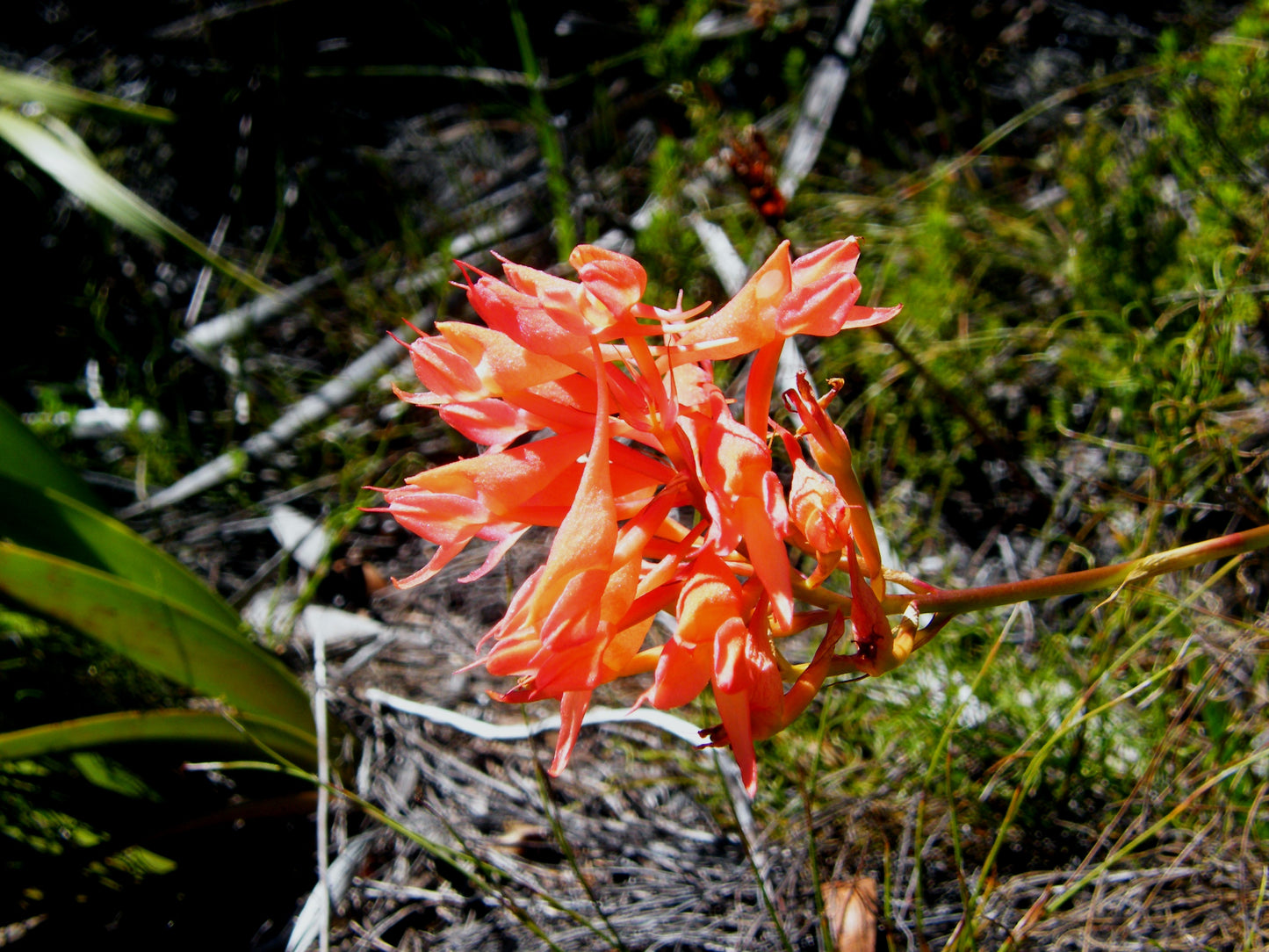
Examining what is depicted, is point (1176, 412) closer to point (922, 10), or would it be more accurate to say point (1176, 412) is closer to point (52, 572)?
point (922, 10)

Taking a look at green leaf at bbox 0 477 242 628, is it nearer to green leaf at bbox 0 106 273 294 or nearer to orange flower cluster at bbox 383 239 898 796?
green leaf at bbox 0 106 273 294

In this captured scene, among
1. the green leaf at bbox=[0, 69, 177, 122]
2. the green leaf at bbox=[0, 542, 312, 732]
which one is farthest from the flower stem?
the green leaf at bbox=[0, 69, 177, 122]

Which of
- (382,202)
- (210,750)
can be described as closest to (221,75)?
(382,202)

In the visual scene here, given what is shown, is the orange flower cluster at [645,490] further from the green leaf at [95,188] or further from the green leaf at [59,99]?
the green leaf at [59,99]

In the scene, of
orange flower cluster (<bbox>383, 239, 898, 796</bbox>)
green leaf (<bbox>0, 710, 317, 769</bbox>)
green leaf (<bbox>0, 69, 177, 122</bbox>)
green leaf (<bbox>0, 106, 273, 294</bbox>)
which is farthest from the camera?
green leaf (<bbox>0, 69, 177, 122</bbox>)

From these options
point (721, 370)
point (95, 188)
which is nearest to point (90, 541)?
point (95, 188)

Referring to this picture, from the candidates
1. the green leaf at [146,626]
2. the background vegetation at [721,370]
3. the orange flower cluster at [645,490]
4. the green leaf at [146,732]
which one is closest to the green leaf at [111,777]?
the background vegetation at [721,370]

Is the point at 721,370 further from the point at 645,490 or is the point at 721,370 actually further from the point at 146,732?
the point at 146,732
